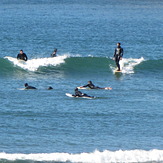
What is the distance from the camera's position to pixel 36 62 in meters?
46.7

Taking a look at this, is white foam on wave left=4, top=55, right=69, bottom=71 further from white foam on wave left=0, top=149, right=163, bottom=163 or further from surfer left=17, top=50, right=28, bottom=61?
white foam on wave left=0, top=149, right=163, bottom=163

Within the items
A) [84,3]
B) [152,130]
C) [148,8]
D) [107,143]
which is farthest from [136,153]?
[84,3]

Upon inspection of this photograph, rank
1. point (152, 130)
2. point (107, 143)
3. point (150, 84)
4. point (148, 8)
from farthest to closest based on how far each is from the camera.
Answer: point (148, 8) → point (150, 84) → point (152, 130) → point (107, 143)

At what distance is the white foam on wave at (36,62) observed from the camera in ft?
148

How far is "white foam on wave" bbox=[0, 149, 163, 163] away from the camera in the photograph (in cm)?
2452

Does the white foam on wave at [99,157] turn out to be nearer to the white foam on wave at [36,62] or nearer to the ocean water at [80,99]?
the ocean water at [80,99]

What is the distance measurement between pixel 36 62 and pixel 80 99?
12.7 metres

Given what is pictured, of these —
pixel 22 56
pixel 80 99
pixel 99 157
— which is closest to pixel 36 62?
pixel 22 56

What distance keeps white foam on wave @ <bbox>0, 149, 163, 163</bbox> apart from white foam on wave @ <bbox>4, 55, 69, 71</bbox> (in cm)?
2057

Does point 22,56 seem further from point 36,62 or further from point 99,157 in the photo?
point 99,157

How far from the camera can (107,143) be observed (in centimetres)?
2672

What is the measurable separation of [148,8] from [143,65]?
56.8m

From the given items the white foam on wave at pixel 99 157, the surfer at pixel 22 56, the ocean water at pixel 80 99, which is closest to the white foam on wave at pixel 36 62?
the ocean water at pixel 80 99

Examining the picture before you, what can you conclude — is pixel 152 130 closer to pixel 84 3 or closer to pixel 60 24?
pixel 60 24
